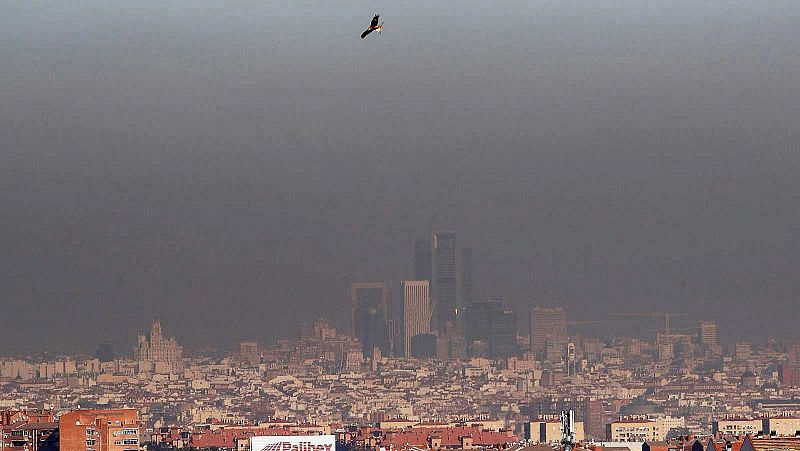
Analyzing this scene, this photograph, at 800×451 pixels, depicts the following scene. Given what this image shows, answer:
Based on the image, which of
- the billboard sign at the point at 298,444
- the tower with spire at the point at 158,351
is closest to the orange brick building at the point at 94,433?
the billboard sign at the point at 298,444

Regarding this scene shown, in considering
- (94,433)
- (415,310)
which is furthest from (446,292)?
(94,433)

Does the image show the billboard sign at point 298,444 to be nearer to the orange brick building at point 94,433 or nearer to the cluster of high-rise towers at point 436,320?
the orange brick building at point 94,433

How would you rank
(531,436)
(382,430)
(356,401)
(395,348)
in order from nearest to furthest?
1. (531,436)
2. (382,430)
3. (356,401)
4. (395,348)

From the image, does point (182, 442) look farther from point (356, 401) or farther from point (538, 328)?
point (538, 328)

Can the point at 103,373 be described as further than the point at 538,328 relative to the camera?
No

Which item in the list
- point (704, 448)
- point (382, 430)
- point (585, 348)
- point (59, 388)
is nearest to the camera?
point (704, 448)

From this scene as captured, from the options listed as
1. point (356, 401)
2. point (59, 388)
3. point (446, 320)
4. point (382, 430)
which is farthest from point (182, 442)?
point (446, 320)
